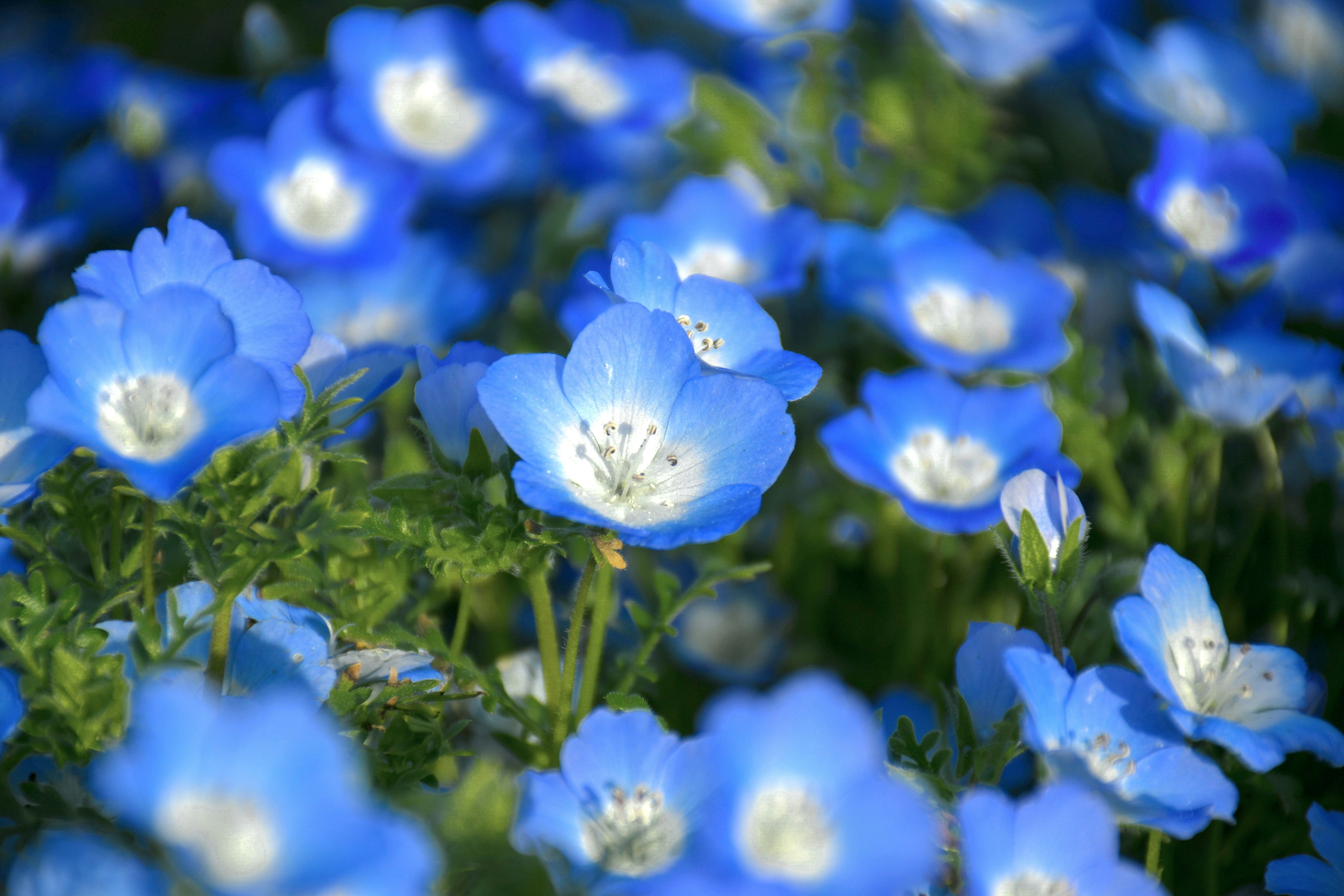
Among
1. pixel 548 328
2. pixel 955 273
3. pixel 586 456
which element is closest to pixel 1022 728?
pixel 586 456

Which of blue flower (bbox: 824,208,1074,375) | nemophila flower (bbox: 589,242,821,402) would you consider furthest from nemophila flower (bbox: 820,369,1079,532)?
nemophila flower (bbox: 589,242,821,402)

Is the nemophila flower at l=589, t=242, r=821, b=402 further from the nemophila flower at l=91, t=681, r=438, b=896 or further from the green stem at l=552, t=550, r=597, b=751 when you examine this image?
the nemophila flower at l=91, t=681, r=438, b=896

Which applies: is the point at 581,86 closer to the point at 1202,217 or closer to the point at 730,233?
the point at 730,233

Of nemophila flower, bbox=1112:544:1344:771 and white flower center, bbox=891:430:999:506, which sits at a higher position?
nemophila flower, bbox=1112:544:1344:771

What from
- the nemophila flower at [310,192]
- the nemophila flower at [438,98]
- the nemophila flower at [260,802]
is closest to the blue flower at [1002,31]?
the nemophila flower at [438,98]

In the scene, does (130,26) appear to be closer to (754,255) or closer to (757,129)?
(757,129)

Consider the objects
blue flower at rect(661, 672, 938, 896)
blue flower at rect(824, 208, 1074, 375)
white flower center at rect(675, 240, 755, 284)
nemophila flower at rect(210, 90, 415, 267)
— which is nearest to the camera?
blue flower at rect(661, 672, 938, 896)

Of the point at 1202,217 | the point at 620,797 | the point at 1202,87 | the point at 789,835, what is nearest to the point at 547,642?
the point at 620,797
